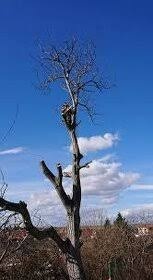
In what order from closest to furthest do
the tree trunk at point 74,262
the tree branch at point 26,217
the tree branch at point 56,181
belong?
the tree branch at point 26,217 < the tree trunk at point 74,262 < the tree branch at point 56,181

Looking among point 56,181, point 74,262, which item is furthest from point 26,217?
point 74,262

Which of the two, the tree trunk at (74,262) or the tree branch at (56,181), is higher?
the tree branch at (56,181)

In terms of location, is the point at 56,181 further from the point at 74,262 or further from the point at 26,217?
the point at 74,262

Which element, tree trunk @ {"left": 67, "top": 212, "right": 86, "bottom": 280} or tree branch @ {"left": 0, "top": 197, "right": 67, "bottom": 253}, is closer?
tree branch @ {"left": 0, "top": 197, "right": 67, "bottom": 253}

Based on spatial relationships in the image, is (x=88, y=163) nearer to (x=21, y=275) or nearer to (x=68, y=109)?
(x=68, y=109)

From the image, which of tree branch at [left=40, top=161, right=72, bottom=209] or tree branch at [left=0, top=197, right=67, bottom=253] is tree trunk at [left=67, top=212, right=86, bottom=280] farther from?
tree branch at [left=40, top=161, right=72, bottom=209]

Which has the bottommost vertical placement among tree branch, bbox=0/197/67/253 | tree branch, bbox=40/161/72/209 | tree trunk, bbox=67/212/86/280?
tree trunk, bbox=67/212/86/280

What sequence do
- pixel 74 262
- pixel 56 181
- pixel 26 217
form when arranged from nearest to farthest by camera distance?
pixel 26 217 < pixel 74 262 < pixel 56 181

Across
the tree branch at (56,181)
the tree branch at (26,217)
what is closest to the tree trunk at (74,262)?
the tree branch at (26,217)

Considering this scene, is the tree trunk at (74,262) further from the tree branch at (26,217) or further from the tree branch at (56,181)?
the tree branch at (56,181)

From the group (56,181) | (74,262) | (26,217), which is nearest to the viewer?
(26,217)

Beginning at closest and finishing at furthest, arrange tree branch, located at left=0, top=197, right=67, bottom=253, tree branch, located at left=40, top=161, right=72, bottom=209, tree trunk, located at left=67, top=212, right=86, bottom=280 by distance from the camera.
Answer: tree branch, located at left=0, top=197, right=67, bottom=253 → tree trunk, located at left=67, top=212, right=86, bottom=280 → tree branch, located at left=40, top=161, right=72, bottom=209

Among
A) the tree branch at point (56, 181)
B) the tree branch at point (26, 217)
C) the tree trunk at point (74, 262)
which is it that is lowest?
the tree trunk at point (74, 262)

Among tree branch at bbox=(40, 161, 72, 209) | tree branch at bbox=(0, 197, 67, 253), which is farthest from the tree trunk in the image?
tree branch at bbox=(40, 161, 72, 209)
